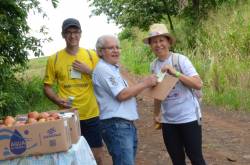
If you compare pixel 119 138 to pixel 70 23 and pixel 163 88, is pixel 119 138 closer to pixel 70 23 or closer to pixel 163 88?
pixel 163 88

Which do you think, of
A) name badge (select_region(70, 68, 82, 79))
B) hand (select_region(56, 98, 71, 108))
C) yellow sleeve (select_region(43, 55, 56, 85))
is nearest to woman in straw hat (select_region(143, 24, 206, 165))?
name badge (select_region(70, 68, 82, 79))

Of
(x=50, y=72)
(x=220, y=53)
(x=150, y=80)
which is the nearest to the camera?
(x=150, y=80)

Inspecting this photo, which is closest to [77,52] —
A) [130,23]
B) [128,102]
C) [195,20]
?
[128,102]

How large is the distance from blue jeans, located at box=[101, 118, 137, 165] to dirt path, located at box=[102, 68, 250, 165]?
279cm

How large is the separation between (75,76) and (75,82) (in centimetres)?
7

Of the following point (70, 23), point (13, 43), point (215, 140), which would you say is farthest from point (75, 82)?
point (215, 140)

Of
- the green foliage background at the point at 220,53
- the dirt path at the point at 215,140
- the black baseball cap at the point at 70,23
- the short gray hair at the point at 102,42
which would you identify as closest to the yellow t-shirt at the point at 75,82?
the black baseball cap at the point at 70,23

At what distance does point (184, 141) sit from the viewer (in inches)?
197

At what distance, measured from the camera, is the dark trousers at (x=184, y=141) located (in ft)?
16.1

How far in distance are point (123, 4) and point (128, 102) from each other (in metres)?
15.8

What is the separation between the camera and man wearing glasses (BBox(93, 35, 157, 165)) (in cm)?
463

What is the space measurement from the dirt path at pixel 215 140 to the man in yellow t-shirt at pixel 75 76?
77.0 inches

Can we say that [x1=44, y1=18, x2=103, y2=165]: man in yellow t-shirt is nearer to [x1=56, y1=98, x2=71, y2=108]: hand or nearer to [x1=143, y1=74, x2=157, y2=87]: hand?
[x1=56, y1=98, x2=71, y2=108]: hand

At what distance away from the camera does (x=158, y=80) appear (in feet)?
15.6
